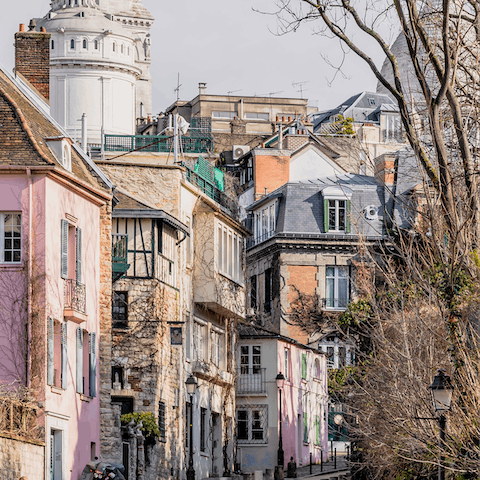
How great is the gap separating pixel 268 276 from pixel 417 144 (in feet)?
132

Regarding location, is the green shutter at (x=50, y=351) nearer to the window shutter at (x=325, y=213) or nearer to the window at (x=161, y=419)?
the window at (x=161, y=419)

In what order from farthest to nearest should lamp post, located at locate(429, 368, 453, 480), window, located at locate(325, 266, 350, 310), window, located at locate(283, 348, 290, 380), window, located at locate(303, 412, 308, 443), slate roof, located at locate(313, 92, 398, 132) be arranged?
1. slate roof, located at locate(313, 92, 398, 132)
2. window, located at locate(325, 266, 350, 310)
3. window, located at locate(303, 412, 308, 443)
4. window, located at locate(283, 348, 290, 380)
5. lamp post, located at locate(429, 368, 453, 480)

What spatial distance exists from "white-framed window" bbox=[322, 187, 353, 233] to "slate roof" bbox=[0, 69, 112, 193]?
1065 inches

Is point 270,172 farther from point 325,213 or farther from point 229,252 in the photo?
point 229,252

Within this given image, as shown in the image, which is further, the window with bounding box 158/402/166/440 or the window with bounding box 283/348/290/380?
the window with bounding box 283/348/290/380

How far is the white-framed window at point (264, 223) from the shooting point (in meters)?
60.7

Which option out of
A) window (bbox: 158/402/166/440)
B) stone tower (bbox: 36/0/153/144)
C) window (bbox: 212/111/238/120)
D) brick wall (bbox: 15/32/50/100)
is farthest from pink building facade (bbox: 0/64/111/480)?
window (bbox: 212/111/238/120)

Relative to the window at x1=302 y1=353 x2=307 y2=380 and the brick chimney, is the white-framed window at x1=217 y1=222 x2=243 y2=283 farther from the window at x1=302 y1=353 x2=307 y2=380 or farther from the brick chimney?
the brick chimney

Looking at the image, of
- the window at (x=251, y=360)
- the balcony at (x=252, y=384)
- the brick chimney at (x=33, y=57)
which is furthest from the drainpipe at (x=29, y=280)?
the window at (x=251, y=360)

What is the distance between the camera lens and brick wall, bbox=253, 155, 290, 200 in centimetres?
6669

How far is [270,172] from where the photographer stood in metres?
66.9

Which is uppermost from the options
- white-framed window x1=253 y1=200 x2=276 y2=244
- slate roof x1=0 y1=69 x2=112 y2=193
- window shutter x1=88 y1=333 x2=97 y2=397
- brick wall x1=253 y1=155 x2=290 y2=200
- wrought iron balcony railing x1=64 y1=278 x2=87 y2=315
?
brick wall x1=253 y1=155 x2=290 y2=200

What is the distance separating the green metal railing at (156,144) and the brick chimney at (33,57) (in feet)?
23.8

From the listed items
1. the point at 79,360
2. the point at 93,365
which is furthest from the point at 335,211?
the point at 79,360
